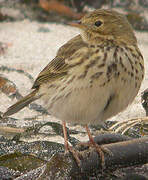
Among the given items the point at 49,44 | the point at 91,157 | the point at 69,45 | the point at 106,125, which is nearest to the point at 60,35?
the point at 49,44

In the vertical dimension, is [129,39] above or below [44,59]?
above

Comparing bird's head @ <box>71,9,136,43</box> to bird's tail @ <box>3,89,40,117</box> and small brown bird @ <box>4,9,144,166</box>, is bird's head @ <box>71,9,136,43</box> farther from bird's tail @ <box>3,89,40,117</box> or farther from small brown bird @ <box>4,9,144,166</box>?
bird's tail @ <box>3,89,40,117</box>

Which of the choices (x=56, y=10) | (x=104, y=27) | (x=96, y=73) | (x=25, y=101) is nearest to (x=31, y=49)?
(x=56, y=10)

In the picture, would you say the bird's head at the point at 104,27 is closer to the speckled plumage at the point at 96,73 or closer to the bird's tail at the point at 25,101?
the speckled plumage at the point at 96,73

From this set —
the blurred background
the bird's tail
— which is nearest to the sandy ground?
the blurred background

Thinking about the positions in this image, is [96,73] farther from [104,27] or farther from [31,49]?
[31,49]

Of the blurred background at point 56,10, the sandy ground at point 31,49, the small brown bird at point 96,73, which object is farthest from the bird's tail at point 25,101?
the blurred background at point 56,10

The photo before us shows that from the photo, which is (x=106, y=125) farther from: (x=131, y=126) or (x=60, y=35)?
(x=60, y=35)
